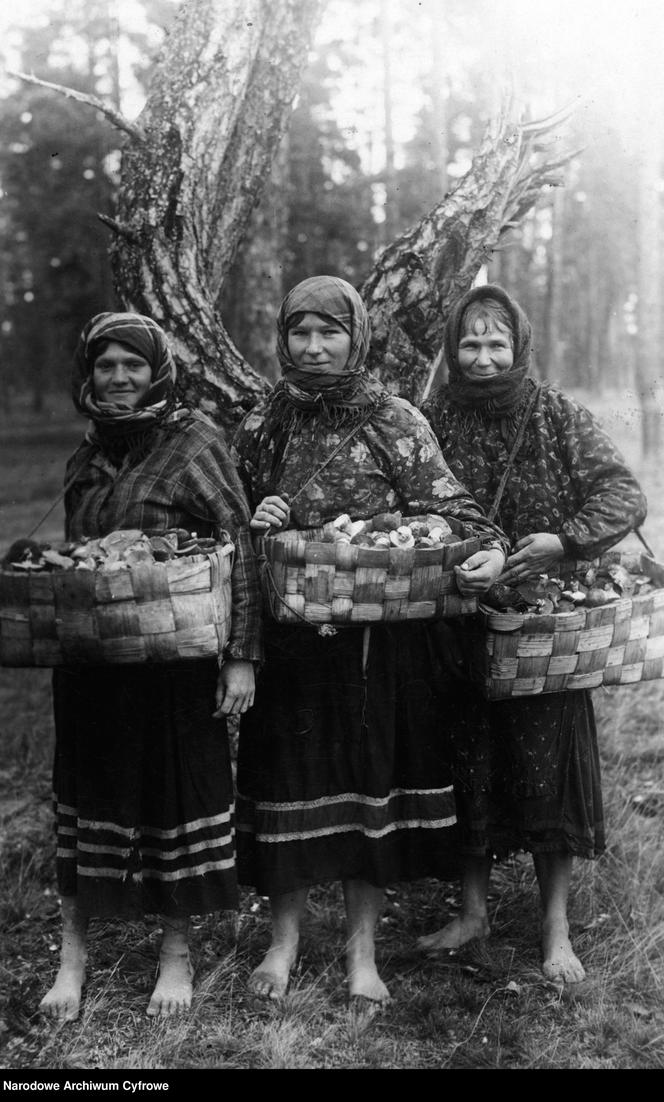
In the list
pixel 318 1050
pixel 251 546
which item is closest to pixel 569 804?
pixel 318 1050

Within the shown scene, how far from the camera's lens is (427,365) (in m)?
3.82

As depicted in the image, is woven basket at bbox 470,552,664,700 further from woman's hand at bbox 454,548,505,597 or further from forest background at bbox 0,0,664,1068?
forest background at bbox 0,0,664,1068

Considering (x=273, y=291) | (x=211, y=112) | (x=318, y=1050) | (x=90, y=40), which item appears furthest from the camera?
(x=90, y=40)

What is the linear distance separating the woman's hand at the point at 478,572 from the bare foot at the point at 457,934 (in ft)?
4.40

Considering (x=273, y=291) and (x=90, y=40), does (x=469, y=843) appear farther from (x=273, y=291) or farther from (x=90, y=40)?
(x=90, y=40)

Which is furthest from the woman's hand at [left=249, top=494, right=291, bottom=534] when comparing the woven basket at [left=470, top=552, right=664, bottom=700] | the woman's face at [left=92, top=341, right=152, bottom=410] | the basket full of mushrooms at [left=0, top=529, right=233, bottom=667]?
the woven basket at [left=470, top=552, right=664, bottom=700]

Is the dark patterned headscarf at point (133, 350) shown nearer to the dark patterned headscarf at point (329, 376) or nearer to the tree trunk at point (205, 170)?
the dark patterned headscarf at point (329, 376)

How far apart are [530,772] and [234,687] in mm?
1018

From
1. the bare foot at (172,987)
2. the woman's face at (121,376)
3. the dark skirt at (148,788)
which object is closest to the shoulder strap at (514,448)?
the dark skirt at (148,788)

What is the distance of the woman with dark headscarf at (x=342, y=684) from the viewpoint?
8.92 ft

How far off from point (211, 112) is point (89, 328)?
157 centimetres

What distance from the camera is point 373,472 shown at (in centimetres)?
275

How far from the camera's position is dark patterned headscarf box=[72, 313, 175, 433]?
259cm

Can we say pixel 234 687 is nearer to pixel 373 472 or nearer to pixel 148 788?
pixel 148 788
